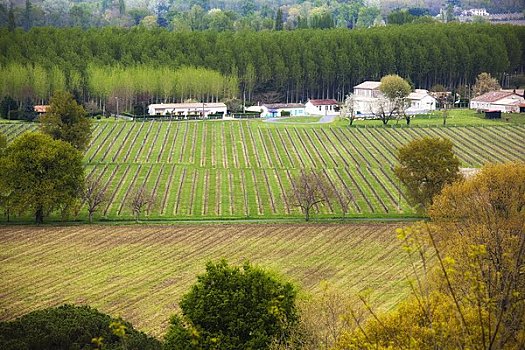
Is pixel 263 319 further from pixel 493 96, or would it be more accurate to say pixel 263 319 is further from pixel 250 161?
pixel 493 96

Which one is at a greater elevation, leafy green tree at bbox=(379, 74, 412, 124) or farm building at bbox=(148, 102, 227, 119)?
leafy green tree at bbox=(379, 74, 412, 124)

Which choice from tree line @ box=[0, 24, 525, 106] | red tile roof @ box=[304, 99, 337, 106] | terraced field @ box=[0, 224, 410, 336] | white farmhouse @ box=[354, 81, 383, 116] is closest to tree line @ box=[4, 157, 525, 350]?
terraced field @ box=[0, 224, 410, 336]

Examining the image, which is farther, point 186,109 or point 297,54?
point 297,54

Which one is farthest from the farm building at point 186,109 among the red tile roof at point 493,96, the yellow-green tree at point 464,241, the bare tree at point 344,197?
the yellow-green tree at point 464,241

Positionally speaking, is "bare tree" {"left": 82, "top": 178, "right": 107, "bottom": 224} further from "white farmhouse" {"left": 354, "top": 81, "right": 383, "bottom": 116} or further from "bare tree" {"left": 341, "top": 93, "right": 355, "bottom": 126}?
"white farmhouse" {"left": 354, "top": 81, "right": 383, "bottom": 116}

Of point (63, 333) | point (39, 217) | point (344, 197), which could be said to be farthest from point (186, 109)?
point (63, 333)

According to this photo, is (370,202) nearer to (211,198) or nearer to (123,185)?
(211,198)

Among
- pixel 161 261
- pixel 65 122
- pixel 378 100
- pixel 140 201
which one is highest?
pixel 65 122
